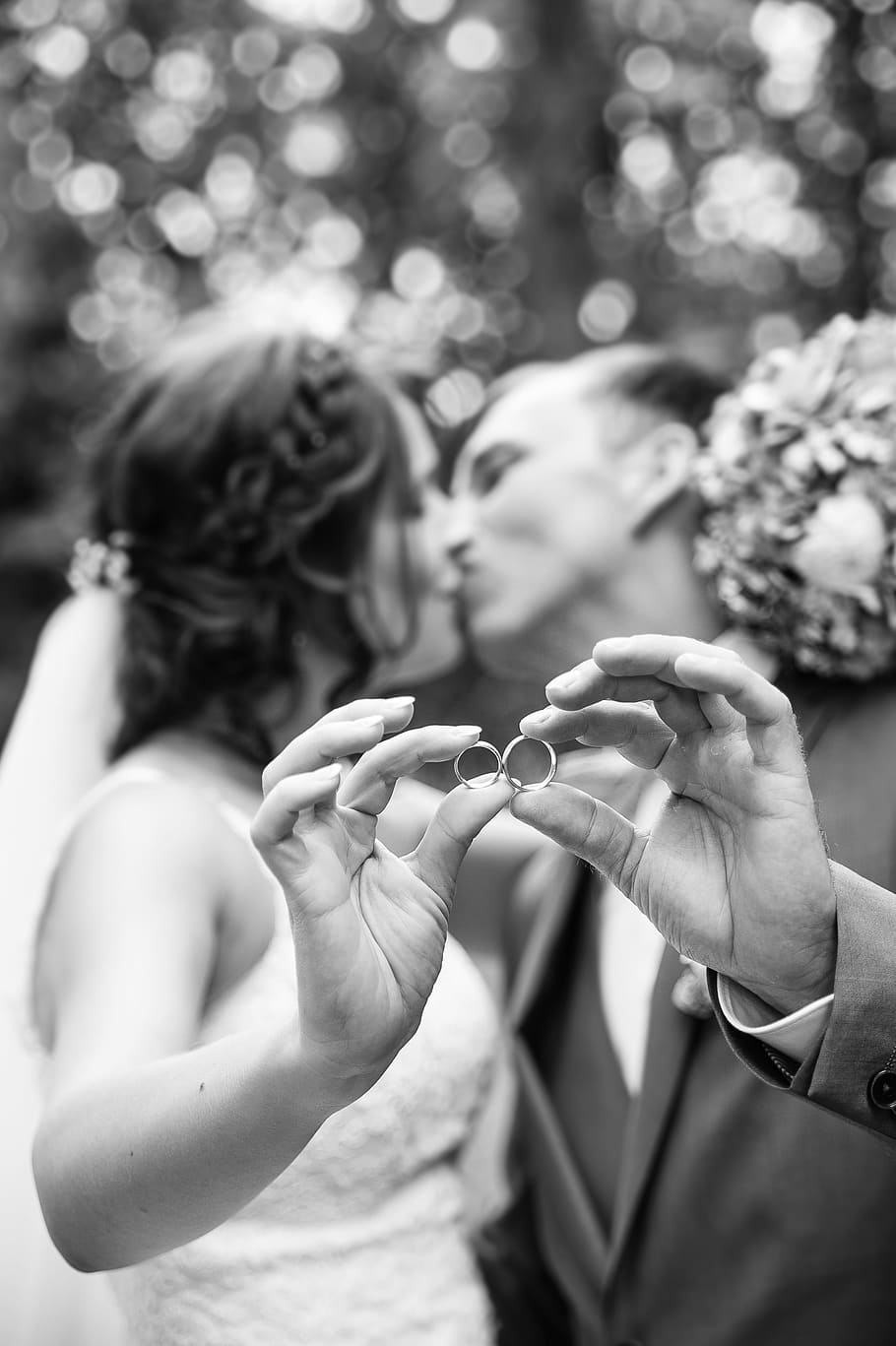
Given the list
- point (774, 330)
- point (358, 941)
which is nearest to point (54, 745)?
point (358, 941)

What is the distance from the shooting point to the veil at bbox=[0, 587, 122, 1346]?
2496mm

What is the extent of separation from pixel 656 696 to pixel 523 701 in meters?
2.94

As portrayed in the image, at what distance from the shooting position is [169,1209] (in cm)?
161

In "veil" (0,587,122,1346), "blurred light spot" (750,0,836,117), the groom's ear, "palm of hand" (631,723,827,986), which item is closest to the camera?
"palm of hand" (631,723,827,986)

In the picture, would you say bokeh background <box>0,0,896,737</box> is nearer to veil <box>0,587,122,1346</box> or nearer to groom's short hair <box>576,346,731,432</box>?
groom's short hair <box>576,346,731,432</box>

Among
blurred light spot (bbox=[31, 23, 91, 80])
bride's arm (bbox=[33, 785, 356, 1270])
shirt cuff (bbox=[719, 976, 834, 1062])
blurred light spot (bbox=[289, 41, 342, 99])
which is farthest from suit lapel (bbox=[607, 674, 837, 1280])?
blurred light spot (bbox=[289, 41, 342, 99])

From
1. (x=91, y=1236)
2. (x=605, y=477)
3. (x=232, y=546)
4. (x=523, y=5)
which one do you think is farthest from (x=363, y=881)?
(x=523, y=5)

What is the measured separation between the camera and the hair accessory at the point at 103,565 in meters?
2.84

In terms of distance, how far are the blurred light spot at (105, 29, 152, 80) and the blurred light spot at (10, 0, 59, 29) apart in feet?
1.79

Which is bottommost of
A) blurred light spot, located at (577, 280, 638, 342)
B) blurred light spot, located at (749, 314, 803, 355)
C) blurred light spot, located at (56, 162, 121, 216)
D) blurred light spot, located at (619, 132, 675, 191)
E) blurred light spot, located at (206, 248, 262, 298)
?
blurred light spot, located at (749, 314, 803, 355)

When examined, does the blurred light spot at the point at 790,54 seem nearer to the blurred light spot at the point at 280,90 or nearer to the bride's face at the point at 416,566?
the blurred light spot at the point at 280,90

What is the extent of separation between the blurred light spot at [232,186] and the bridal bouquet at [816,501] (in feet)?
31.5

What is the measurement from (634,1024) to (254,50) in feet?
35.8

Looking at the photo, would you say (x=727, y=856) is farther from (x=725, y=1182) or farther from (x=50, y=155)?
(x=50, y=155)
